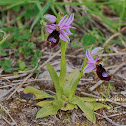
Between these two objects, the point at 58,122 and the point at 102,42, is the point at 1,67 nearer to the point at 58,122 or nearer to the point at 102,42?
the point at 58,122

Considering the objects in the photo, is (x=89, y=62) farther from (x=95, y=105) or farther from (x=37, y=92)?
(x=37, y=92)

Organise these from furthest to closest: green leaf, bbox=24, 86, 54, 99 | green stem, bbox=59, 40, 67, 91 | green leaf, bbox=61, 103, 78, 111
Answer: green leaf, bbox=24, 86, 54, 99 < green leaf, bbox=61, 103, 78, 111 < green stem, bbox=59, 40, 67, 91

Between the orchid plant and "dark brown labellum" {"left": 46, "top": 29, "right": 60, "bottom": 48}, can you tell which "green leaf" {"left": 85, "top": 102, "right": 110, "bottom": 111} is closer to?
the orchid plant

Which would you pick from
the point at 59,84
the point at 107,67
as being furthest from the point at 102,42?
the point at 59,84

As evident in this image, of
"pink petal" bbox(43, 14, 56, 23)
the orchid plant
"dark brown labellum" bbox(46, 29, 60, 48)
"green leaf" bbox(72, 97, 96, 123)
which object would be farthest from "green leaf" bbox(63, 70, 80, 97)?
"pink petal" bbox(43, 14, 56, 23)

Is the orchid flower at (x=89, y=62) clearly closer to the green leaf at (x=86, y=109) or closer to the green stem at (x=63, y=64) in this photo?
the green stem at (x=63, y=64)

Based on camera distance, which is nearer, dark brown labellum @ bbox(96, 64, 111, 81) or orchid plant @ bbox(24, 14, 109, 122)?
orchid plant @ bbox(24, 14, 109, 122)

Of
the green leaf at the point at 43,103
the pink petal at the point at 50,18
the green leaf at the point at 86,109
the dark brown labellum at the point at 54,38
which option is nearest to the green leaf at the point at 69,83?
the green leaf at the point at 86,109
